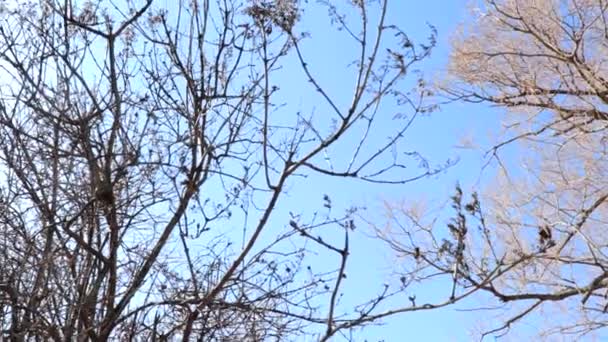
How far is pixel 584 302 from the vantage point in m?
4.67

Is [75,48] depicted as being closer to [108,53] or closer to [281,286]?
[108,53]

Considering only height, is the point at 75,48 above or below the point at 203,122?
above

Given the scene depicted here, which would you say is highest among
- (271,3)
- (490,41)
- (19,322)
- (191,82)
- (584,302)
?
(490,41)

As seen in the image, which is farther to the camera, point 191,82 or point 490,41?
point 490,41

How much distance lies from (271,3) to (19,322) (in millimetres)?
1218

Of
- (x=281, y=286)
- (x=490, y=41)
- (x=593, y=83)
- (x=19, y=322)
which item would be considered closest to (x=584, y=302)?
(x=593, y=83)

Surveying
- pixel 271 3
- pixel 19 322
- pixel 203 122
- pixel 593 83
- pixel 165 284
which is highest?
pixel 593 83

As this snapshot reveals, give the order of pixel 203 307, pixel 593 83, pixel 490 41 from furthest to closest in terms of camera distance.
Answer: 1. pixel 490 41
2. pixel 593 83
3. pixel 203 307

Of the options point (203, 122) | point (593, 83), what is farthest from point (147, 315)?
point (593, 83)

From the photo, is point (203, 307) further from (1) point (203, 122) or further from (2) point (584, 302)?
(2) point (584, 302)

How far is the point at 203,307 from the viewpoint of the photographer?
72.1 inches

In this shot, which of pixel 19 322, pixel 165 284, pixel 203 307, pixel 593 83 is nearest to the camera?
pixel 19 322

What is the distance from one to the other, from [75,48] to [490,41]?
4381 millimetres

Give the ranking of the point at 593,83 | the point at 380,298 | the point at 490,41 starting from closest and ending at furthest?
the point at 380,298, the point at 593,83, the point at 490,41
